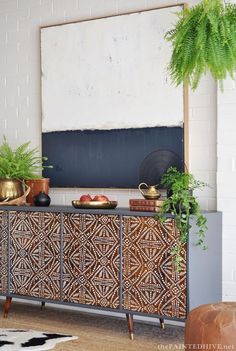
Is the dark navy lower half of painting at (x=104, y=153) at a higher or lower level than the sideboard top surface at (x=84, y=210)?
higher

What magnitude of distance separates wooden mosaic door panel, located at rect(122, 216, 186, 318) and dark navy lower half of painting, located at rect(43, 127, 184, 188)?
0.77 meters

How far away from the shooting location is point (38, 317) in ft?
18.3

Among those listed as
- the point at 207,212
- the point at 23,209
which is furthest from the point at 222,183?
the point at 23,209

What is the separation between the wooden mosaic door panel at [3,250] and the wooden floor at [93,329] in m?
0.31

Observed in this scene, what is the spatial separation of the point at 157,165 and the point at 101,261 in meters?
1.00

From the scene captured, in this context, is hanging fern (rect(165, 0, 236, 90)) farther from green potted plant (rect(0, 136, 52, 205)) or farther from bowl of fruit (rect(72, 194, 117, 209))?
green potted plant (rect(0, 136, 52, 205))

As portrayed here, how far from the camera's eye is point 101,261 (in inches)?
194

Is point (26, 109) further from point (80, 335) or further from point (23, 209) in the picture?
point (80, 335)

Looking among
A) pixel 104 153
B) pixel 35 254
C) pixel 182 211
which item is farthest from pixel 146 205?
pixel 35 254

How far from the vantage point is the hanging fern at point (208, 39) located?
3002 mm

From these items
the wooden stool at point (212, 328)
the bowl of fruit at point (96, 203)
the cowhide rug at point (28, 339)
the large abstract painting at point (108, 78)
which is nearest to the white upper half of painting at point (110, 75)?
the large abstract painting at point (108, 78)

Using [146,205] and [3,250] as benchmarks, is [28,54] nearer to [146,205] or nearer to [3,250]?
[3,250]

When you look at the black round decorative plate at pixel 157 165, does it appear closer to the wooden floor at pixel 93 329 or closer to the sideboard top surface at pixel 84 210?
the sideboard top surface at pixel 84 210

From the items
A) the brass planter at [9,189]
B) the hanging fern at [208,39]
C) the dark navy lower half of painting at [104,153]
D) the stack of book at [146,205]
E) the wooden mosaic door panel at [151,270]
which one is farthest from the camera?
the brass planter at [9,189]
